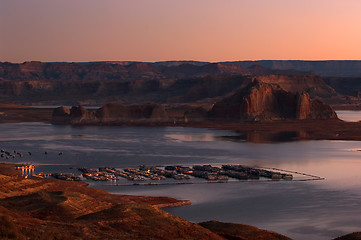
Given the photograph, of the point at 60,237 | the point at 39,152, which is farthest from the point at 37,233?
the point at 39,152

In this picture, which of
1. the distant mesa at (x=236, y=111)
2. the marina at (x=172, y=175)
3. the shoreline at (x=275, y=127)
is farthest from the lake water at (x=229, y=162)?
the distant mesa at (x=236, y=111)

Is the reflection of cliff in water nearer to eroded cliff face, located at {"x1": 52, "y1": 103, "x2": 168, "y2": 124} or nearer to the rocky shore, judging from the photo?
eroded cliff face, located at {"x1": 52, "y1": 103, "x2": 168, "y2": 124}

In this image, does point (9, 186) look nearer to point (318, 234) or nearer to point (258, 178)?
point (318, 234)

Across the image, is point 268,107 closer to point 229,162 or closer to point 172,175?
point 229,162

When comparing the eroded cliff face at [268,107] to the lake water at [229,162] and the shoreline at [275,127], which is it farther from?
the lake water at [229,162]

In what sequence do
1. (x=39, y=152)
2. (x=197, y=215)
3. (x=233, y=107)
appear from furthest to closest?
1. (x=233, y=107)
2. (x=39, y=152)
3. (x=197, y=215)

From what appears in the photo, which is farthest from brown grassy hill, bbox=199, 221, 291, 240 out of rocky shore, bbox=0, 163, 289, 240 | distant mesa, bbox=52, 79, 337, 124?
distant mesa, bbox=52, 79, 337, 124

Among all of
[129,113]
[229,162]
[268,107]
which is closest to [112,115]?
[129,113]
